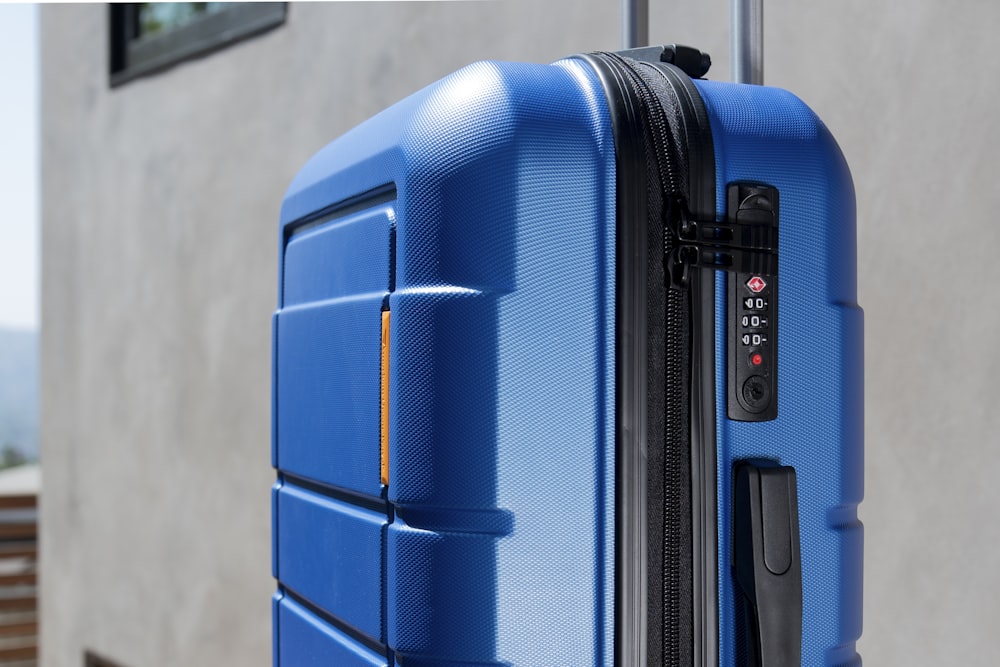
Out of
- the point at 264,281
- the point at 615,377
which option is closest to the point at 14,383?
the point at 264,281

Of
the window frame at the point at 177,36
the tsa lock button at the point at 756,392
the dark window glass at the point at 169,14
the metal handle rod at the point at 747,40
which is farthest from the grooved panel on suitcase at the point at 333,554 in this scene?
the dark window glass at the point at 169,14

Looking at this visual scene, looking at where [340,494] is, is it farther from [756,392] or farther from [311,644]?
[756,392]

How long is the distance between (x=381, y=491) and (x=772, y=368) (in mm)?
398

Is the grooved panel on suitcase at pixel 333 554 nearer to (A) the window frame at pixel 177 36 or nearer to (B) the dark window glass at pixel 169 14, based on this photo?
(A) the window frame at pixel 177 36

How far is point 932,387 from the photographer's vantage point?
1447 mm

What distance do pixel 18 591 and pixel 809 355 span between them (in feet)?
18.1

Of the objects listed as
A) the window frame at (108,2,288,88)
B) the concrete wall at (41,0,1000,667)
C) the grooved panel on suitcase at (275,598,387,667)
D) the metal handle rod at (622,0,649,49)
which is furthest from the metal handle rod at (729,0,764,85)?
the window frame at (108,2,288,88)

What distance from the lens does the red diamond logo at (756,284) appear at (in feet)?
3.29

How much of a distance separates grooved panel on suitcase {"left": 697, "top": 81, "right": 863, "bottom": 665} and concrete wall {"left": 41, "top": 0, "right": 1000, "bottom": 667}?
436 mm

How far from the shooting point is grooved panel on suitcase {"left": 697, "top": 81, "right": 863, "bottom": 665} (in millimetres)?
1012

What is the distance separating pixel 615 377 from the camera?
969 millimetres

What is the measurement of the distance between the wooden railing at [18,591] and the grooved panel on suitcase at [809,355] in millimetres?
5287

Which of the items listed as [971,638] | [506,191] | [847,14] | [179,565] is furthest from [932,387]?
[179,565]

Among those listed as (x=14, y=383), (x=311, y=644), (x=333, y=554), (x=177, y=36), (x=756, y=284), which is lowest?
(x=14, y=383)
